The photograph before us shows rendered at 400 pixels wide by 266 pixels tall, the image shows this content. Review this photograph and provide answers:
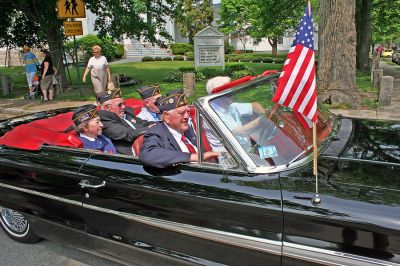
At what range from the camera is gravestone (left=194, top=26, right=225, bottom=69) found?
17.6m

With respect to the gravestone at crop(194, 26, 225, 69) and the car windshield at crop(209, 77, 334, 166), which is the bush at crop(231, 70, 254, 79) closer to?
the gravestone at crop(194, 26, 225, 69)

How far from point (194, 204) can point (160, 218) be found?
285 mm

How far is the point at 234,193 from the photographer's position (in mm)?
2369

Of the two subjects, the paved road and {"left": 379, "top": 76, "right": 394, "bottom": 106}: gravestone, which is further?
{"left": 379, "top": 76, "right": 394, "bottom": 106}: gravestone

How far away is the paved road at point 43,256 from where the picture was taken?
338 cm

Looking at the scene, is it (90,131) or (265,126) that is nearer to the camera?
(265,126)

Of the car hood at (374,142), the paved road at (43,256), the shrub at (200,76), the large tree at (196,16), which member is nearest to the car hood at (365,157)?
the car hood at (374,142)

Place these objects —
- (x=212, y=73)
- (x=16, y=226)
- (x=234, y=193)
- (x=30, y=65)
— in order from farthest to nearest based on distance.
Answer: (x=212, y=73)
(x=30, y=65)
(x=16, y=226)
(x=234, y=193)

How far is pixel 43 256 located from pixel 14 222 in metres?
0.51

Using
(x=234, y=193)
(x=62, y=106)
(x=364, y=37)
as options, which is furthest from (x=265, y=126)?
(x=364, y=37)

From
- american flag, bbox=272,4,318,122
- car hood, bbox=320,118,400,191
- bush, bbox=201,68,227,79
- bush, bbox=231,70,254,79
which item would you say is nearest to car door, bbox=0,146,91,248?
american flag, bbox=272,4,318,122

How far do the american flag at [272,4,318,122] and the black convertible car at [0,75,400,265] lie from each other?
364 mm

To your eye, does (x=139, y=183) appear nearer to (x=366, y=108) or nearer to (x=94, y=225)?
(x=94, y=225)

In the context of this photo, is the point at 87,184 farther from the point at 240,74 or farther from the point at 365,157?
the point at 240,74
